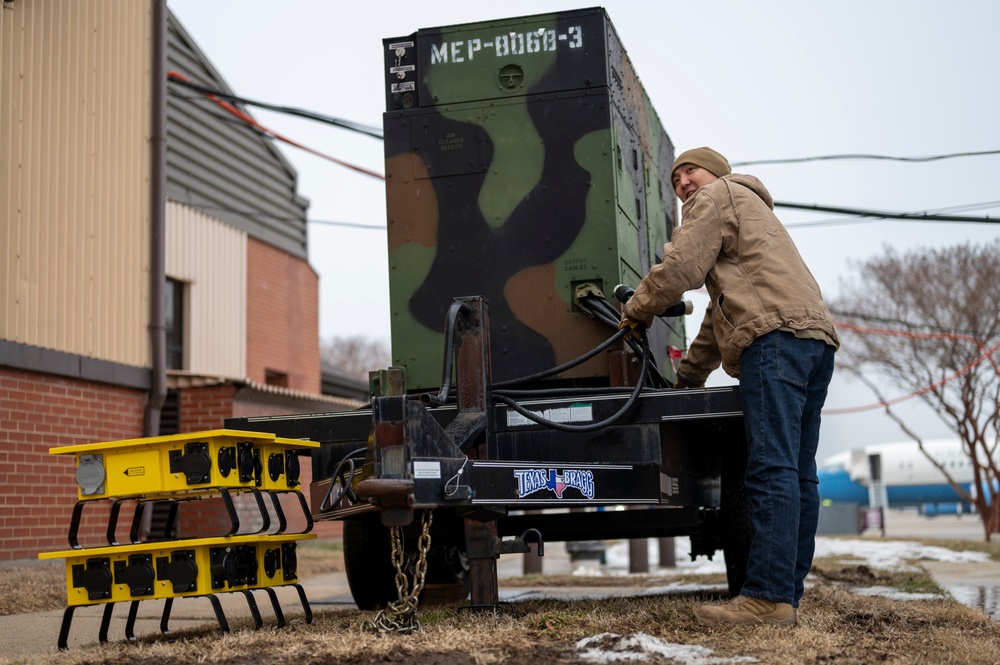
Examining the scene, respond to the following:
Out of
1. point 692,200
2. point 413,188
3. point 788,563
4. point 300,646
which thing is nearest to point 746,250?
point 692,200

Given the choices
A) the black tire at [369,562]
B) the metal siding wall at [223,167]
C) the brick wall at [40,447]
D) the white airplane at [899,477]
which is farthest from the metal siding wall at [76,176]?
the white airplane at [899,477]

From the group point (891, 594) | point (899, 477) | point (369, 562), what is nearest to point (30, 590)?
point (369, 562)

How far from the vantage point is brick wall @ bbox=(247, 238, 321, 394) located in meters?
19.3

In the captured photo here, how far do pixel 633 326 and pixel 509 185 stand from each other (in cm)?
129

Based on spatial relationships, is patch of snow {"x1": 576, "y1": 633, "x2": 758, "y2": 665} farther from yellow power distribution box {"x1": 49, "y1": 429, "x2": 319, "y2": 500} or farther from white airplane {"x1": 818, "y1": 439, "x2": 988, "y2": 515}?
white airplane {"x1": 818, "y1": 439, "x2": 988, "y2": 515}

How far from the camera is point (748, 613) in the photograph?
14.7 feet

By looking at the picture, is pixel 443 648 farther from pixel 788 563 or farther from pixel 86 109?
pixel 86 109

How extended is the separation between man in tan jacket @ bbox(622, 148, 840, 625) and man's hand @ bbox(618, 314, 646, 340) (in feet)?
0.04

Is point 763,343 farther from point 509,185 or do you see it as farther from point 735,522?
point 509,185

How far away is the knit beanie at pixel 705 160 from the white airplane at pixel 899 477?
43.9 m

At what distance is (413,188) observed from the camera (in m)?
6.04

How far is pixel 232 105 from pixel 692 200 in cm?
1477

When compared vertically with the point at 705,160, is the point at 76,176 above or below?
above

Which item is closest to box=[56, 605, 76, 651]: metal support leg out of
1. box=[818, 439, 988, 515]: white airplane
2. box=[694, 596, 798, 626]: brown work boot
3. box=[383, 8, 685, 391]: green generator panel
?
box=[383, 8, 685, 391]: green generator panel
